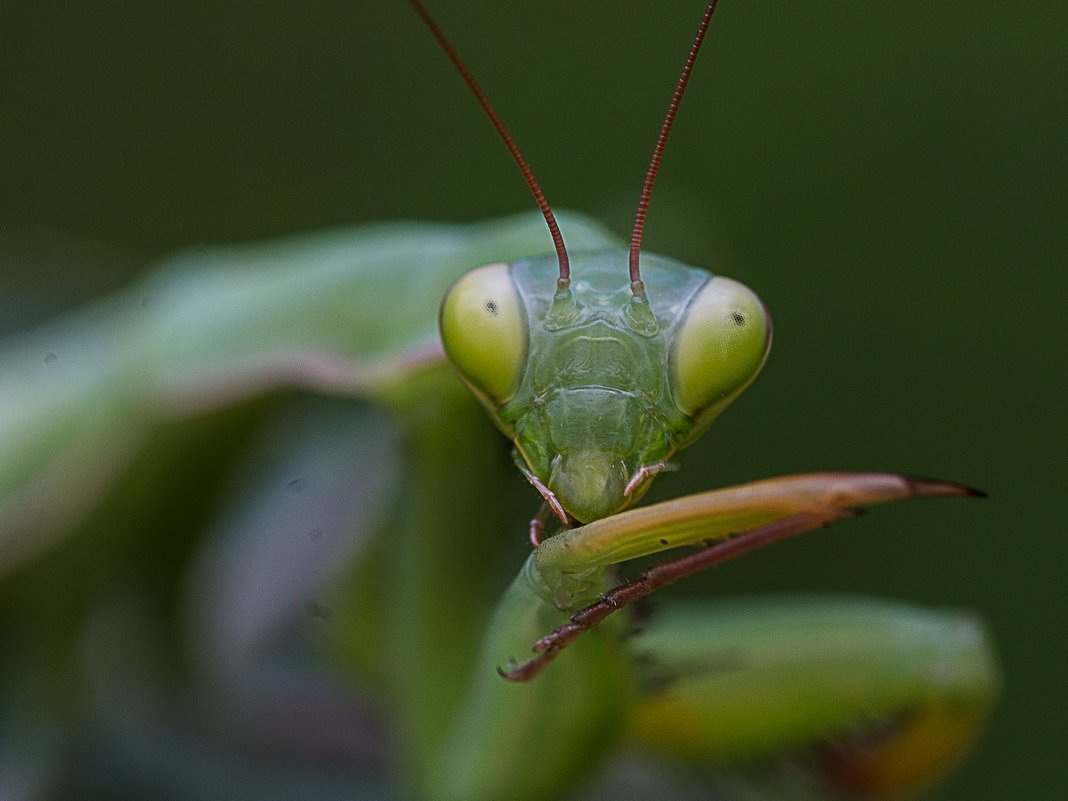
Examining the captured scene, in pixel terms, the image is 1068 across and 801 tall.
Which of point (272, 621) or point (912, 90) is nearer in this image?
point (272, 621)

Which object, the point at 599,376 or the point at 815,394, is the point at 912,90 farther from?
the point at 599,376

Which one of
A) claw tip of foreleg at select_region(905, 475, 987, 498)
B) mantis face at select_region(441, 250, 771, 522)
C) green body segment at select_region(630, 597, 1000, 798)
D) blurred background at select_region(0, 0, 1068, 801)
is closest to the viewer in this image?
claw tip of foreleg at select_region(905, 475, 987, 498)

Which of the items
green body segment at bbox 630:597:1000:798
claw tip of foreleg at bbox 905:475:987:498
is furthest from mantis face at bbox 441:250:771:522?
green body segment at bbox 630:597:1000:798

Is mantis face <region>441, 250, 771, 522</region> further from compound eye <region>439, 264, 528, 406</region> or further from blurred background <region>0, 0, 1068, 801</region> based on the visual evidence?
blurred background <region>0, 0, 1068, 801</region>

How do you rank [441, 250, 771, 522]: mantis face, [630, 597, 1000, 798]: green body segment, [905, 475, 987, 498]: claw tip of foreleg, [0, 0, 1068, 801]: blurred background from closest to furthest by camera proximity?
1. [905, 475, 987, 498]: claw tip of foreleg
2. [441, 250, 771, 522]: mantis face
3. [630, 597, 1000, 798]: green body segment
4. [0, 0, 1068, 801]: blurred background

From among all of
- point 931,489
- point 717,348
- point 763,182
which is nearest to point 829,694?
point 717,348

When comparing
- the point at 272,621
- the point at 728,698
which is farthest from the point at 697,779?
the point at 272,621
